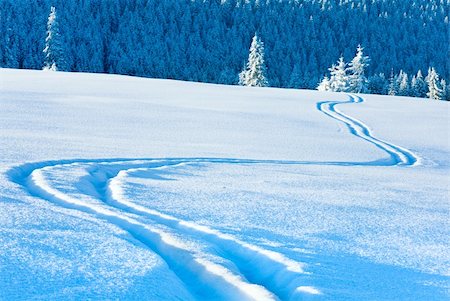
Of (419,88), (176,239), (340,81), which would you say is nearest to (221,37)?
(419,88)

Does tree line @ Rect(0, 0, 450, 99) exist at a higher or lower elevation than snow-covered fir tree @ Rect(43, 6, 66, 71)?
higher

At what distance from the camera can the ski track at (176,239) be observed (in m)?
2.69

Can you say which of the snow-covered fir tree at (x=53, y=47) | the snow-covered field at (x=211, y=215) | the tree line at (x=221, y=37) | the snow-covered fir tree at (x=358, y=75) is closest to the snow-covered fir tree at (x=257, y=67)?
the snow-covered fir tree at (x=358, y=75)

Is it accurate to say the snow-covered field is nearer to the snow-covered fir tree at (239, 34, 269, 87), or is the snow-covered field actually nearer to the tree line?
the snow-covered fir tree at (239, 34, 269, 87)

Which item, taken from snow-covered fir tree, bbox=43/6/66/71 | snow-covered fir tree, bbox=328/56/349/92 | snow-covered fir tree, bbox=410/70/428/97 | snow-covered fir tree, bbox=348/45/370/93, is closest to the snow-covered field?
snow-covered fir tree, bbox=328/56/349/92

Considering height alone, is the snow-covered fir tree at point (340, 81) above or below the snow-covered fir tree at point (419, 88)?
below

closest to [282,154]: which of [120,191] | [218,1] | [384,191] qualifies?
[384,191]

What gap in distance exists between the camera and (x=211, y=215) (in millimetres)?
3818

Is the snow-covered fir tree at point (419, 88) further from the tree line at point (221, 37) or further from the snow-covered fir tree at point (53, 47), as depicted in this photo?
the snow-covered fir tree at point (53, 47)

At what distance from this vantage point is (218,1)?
117 m

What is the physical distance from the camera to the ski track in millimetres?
2689

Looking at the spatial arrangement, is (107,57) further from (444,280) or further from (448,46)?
(444,280)

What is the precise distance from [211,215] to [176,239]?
0.63 metres

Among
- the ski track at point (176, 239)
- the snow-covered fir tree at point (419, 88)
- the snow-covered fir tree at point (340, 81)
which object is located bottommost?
the ski track at point (176, 239)
